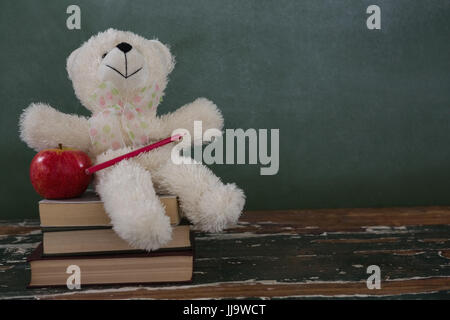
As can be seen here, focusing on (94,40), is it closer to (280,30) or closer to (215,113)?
(215,113)

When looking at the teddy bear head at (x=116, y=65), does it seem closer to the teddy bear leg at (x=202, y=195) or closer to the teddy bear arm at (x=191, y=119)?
the teddy bear arm at (x=191, y=119)

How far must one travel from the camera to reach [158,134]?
908mm

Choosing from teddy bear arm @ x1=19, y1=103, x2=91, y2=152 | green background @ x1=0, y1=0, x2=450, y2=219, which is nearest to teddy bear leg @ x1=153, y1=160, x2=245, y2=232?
teddy bear arm @ x1=19, y1=103, x2=91, y2=152

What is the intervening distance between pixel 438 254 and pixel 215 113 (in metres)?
0.57

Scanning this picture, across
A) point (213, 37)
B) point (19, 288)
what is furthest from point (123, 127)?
point (213, 37)

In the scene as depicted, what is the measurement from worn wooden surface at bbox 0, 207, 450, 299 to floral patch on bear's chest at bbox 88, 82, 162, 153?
0.95ft

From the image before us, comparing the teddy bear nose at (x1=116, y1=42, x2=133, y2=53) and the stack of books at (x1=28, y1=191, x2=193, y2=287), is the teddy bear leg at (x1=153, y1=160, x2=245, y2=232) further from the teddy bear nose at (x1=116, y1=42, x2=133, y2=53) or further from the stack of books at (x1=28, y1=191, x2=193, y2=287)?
the teddy bear nose at (x1=116, y1=42, x2=133, y2=53)

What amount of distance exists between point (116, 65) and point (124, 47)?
0.04 metres

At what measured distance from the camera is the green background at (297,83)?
4.05 ft

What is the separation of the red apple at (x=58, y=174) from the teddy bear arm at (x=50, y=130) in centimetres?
12

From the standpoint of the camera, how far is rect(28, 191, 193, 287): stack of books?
0.72 m

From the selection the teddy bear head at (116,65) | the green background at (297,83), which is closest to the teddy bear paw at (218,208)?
the teddy bear head at (116,65)

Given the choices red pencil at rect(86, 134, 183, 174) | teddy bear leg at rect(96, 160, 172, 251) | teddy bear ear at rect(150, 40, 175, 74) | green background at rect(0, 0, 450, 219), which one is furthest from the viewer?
green background at rect(0, 0, 450, 219)

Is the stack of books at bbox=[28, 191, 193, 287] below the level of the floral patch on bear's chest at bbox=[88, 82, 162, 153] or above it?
below
